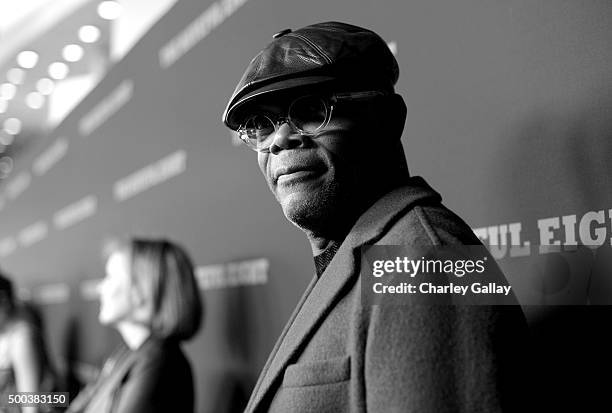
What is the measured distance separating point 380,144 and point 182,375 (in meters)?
1.05

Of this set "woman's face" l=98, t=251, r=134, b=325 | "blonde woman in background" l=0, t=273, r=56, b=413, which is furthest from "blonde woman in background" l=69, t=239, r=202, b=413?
"blonde woman in background" l=0, t=273, r=56, b=413

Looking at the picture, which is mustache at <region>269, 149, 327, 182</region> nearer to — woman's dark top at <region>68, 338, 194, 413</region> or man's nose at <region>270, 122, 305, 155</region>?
man's nose at <region>270, 122, 305, 155</region>

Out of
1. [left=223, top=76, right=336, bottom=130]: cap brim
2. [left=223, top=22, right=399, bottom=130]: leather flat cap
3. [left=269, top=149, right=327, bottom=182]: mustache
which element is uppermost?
[left=223, top=22, right=399, bottom=130]: leather flat cap

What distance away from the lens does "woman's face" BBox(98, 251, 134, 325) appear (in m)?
1.74

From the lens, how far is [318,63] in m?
0.74

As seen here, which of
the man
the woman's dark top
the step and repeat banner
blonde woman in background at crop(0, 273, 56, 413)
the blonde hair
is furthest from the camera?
blonde woman in background at crop(0, 273, 56, 413)

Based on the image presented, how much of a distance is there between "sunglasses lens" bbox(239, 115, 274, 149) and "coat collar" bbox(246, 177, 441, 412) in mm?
162

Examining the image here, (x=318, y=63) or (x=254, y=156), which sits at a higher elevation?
(x=254, y=156)

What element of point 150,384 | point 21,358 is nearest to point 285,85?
point 150,384

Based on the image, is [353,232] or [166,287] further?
[166,287]

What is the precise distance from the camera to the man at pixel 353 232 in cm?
60

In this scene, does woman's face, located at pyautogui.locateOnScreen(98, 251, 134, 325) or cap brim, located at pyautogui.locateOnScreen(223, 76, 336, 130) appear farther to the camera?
woman's face, located at pyautogui.locateOnScreen(98, 251, 134, 325)

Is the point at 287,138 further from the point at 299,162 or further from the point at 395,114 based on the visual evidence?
the point at 395,114

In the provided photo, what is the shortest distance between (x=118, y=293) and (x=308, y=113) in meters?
1.15
